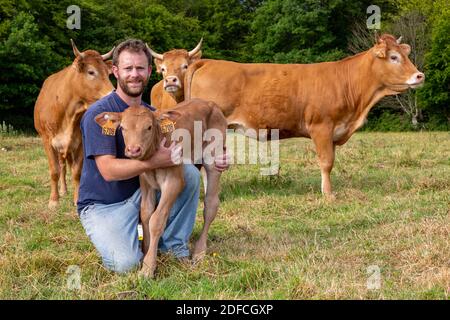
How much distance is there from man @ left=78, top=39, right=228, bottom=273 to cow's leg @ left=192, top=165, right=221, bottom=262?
0.12m

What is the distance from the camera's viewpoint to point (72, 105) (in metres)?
7.98

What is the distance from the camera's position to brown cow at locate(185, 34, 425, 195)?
27.7 ft

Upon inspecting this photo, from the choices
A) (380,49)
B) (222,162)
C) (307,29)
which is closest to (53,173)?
(222,162)

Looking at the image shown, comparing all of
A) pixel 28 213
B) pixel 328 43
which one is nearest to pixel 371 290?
pixel 28 213

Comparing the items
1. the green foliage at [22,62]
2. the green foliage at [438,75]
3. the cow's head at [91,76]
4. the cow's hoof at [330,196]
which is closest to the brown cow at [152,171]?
the cow's hoof at [330,196]

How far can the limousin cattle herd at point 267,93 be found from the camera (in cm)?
798

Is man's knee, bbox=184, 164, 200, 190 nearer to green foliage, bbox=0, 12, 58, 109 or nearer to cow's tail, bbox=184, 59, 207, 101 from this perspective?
cow's tail, bbox=184, 59, 207, 101

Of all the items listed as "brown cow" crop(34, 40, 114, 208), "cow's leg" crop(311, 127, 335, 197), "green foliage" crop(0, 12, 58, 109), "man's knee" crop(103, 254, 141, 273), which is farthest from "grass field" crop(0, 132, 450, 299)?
"green foliage" crop(0, 12, 58, 109)

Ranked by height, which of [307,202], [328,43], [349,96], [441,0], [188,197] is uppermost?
[441,0]

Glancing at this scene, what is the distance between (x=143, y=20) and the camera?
39625 millimetres

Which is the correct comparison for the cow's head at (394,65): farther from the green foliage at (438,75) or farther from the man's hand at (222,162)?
the green foliage at (438,75)

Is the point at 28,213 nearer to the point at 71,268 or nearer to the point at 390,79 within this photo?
the point at 71,268

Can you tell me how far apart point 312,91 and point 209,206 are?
152 inches

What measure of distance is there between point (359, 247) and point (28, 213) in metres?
3.67
